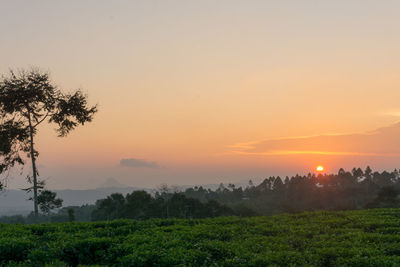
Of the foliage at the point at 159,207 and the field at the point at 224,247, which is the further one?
the foliage at the point at 159,207

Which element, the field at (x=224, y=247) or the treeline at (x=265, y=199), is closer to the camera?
the field at (x=224, y=247)

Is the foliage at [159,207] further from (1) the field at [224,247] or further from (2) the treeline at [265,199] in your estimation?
(1) the field at [224,247]

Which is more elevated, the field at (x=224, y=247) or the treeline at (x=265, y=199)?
the field at (x=224, y=247)

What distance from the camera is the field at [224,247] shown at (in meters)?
10.5

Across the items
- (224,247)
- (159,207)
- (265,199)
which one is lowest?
(265,199)

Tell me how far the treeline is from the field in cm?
4642

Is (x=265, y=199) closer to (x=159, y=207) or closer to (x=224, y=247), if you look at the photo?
(x=159, y=207)

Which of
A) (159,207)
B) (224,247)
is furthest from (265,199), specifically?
(224,247)

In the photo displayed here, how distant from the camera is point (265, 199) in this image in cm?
16025

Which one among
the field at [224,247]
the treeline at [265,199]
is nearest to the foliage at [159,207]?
the treeline at [265,199]

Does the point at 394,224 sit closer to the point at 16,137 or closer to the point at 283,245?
the point at 283,245

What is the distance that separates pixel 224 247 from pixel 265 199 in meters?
154

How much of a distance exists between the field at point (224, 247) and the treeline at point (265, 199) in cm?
4642

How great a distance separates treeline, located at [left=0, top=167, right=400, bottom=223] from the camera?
298 ft
